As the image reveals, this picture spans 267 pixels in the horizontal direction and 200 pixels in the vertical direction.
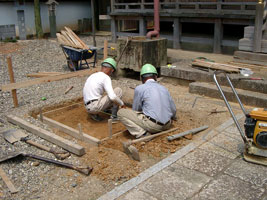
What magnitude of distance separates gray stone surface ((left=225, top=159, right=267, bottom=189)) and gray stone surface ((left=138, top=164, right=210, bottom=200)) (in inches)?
16.9

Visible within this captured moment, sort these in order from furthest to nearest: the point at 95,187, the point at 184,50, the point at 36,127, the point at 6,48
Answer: the point at 6,48 → the point at 184,50 → the point at 36,127 → the point at 95,187

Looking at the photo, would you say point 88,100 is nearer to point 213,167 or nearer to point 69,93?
point 69,93

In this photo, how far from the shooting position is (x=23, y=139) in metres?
5.36

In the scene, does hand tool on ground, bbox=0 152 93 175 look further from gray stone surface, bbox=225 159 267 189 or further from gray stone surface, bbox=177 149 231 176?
Answer: gray stone surface, bbox=225 159 267 189

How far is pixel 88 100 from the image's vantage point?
6.07m

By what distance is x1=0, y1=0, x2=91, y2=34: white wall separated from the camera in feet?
58.5

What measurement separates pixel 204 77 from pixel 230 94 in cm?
107

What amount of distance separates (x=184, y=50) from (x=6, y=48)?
8.93 meters

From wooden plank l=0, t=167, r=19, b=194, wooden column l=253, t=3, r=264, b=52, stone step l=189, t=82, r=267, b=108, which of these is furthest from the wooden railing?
wooden plank l=0, t=167, r=19, b=194

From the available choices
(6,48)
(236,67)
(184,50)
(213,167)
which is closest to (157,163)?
(213,167)

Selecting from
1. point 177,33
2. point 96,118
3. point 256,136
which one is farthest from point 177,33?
point 256,136

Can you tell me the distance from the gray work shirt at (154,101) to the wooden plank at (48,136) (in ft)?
4.13

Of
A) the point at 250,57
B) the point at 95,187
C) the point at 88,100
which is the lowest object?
the point at 95,187

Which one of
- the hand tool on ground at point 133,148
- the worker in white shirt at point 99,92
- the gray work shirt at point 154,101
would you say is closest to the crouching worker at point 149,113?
the gray work shirt at point 154,101
